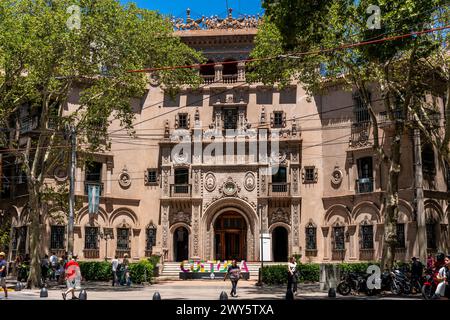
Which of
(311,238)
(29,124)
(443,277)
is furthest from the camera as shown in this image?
(311,238)

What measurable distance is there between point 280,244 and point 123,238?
34.8 feet

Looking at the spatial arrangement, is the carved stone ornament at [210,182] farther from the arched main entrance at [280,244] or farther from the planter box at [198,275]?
the planter box at [198,275]

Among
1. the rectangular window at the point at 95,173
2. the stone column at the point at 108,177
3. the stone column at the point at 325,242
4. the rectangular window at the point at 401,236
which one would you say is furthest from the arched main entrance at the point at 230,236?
the rectangular window at the point at 401,236

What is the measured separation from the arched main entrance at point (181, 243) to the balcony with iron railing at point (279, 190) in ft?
21.6

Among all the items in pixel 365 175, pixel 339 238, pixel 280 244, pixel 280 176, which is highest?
pixel 280 176

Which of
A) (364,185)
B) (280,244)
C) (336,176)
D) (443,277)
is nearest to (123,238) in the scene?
(280,244)

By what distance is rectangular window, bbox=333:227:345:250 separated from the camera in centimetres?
3484

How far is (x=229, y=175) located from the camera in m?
38.2

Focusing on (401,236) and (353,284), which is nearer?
(353,284)

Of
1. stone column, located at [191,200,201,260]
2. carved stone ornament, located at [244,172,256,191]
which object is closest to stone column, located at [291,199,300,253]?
carved stone ornament, located at [244,172,256,191]

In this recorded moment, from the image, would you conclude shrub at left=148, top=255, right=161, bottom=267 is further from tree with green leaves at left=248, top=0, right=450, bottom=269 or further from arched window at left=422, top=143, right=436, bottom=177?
arched window at left=422, top=143, right=436, bottom=177

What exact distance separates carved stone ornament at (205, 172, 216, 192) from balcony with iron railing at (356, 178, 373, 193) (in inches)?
384

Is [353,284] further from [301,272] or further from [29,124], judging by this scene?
[29,124]

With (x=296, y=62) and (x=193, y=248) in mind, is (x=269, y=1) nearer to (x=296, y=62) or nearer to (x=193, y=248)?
(x=296, y=62)
